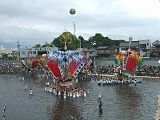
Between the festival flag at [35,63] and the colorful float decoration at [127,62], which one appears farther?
the festival flag at [35,63]

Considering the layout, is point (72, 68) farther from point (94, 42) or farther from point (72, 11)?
point (94, 42)

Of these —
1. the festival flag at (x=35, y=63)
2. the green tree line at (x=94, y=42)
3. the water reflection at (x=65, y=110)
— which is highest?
the green tree line at (x=94, y=42)

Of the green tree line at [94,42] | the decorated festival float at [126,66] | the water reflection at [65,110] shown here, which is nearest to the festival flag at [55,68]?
the water reflection at [65,110]

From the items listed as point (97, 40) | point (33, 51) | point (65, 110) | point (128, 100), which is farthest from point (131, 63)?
point (33, 51)

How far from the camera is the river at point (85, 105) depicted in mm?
37562

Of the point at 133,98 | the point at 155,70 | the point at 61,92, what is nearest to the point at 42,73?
the point at 155,70

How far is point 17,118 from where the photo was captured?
3709 cm

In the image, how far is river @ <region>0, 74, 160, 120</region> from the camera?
123 ft

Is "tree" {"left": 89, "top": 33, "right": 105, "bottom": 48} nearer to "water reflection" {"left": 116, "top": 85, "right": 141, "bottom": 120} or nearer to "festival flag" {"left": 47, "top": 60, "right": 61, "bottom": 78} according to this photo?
"water reflection" {"left": 116, "top": 85, "right": 141, "bottom": 120}

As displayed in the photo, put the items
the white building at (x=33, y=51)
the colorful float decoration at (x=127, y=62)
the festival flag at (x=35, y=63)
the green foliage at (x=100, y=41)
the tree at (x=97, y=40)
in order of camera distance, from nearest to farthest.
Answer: the colorful float decoration at (x=127, y=62), the festival flag at (x=35, y=63), the white building at (x=33, y=51), the green foliage at (x=100, y=41), the tree at (x=97, y=40)

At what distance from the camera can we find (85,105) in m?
44.2

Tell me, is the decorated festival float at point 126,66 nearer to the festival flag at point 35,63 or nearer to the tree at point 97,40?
the festival flag at point 35,63

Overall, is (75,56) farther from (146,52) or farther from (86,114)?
(146,52)

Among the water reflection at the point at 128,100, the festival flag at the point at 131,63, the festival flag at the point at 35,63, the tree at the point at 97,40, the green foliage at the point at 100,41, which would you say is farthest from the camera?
the tree at the point at 97,40
